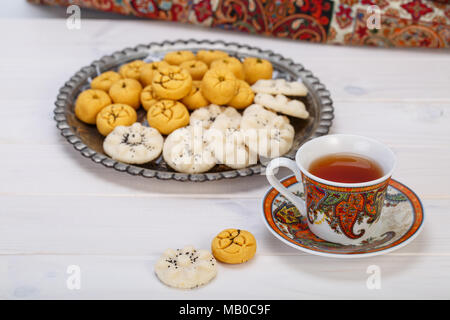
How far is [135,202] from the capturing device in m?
0.88

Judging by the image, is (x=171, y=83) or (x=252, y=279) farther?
(x=171, y=83)

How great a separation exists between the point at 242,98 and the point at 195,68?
14 centimetres

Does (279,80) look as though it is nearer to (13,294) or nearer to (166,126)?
(166,126)

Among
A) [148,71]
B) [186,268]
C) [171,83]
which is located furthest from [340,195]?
[148,71]

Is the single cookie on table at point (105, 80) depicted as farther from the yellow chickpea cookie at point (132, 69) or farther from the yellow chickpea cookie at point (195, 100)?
the yellow chickpea cookie at point (195, 100)

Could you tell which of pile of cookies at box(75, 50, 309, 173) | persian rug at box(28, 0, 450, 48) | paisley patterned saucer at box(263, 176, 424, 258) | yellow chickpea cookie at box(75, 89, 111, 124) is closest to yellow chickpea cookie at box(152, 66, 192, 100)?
pile of cookies at box(75, 50, 309, 173)

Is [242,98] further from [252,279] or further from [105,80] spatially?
[252,279]

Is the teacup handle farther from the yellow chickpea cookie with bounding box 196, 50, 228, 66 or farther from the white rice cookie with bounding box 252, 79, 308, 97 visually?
the yellow chickpea cookie with bounding box 196, 50, 228, 66

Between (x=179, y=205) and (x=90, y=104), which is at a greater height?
(x=90, y=104)

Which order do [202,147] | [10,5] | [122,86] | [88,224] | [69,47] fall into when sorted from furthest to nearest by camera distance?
[10,5], [69,47], [122,86], [202,147], [88,224]

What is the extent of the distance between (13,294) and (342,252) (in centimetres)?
42

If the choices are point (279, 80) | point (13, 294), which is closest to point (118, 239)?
point (13, 294)

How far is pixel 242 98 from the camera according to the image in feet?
3.49

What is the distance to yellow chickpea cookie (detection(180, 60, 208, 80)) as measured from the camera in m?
1.13
